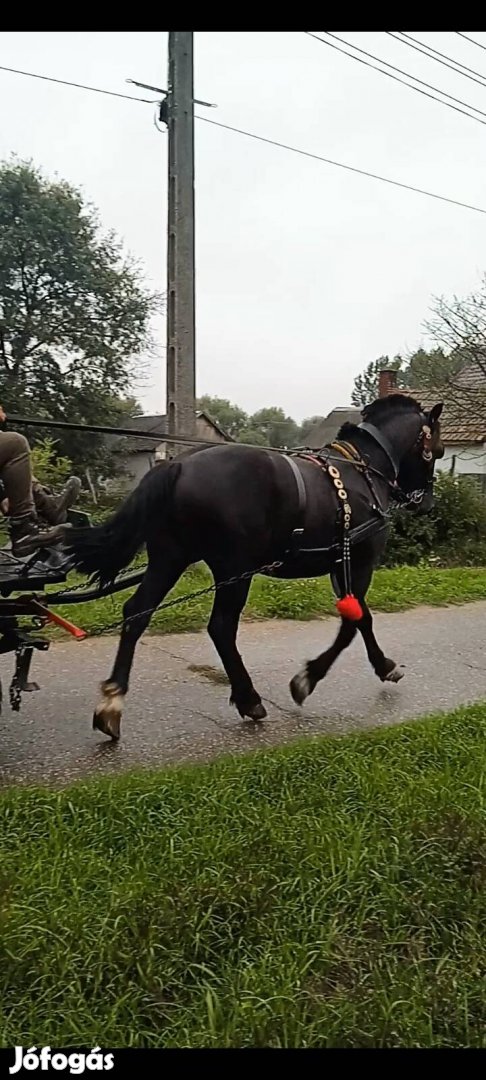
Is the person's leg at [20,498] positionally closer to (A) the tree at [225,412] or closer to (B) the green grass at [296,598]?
(B) the green grass at [296,598]

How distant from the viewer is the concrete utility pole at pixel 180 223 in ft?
26.9

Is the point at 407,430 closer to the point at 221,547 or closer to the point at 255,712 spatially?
the point at 221,547

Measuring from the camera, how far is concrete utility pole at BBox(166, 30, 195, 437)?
819cm

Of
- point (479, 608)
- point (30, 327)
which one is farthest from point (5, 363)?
point (479, 608)

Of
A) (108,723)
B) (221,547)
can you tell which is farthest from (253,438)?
(108,723)

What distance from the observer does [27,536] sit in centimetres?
407

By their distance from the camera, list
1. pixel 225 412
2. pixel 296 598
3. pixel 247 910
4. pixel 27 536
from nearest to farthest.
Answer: pixel 247 910 → pixel 27 536 → pixel 296 598 → pixel 225 412

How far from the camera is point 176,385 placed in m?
8.48

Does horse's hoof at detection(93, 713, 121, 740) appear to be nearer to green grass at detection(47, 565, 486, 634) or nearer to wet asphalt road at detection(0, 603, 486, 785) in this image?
wet asphalt road at detection(0, 603, 486, 785)

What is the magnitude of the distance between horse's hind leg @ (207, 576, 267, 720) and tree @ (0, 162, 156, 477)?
15452 millimetres

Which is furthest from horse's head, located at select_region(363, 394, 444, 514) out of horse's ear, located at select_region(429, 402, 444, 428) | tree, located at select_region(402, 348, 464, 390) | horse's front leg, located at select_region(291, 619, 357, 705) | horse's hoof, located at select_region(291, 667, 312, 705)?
tree, located at select_region(402, 348, 464, 390)

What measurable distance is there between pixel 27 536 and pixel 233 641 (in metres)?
1.28

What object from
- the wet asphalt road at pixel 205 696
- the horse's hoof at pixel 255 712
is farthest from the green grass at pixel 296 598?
the horse's hoof at pixel 255 712

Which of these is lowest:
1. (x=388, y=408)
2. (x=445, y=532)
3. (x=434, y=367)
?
(x=445, y=532)
